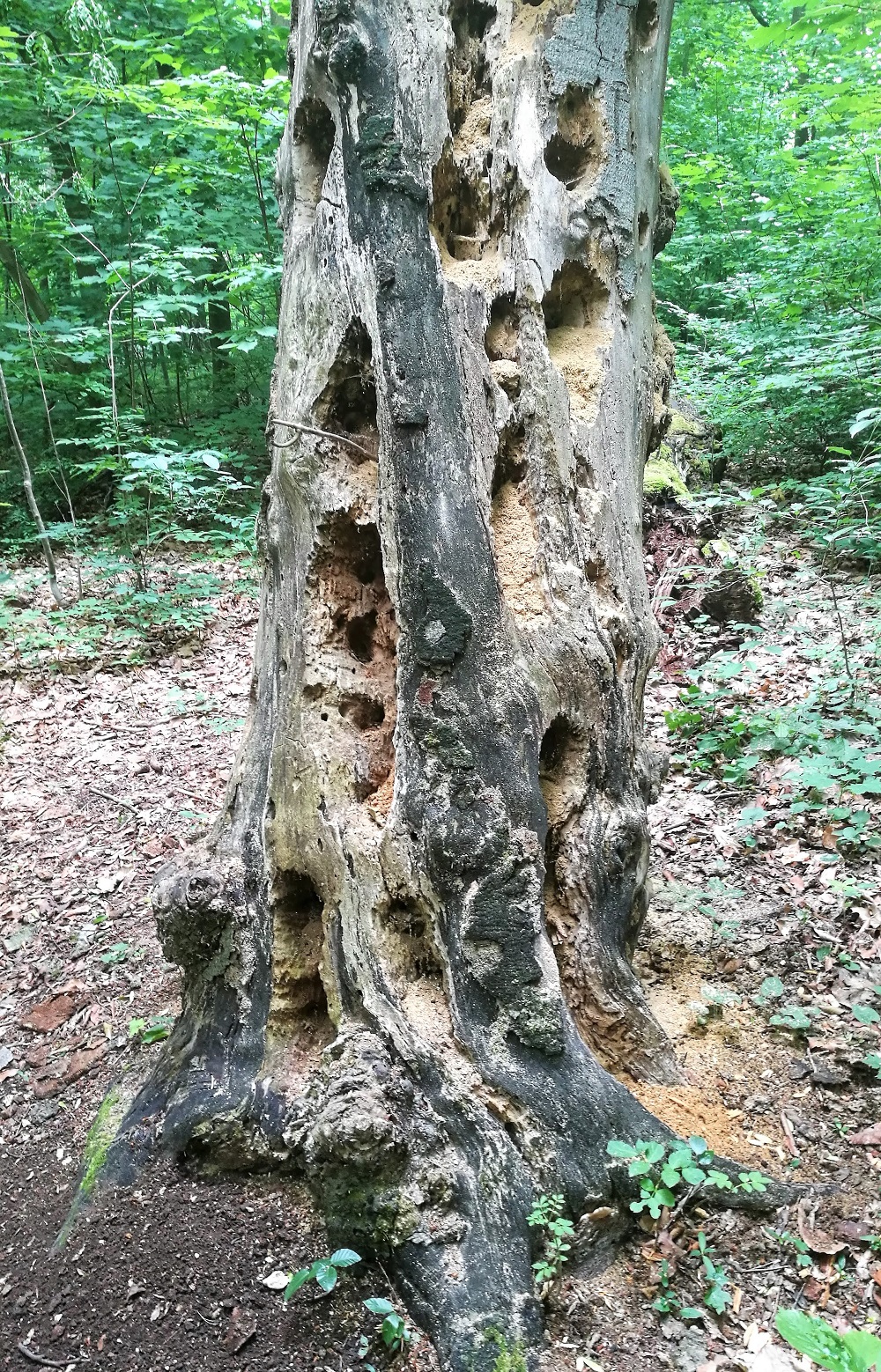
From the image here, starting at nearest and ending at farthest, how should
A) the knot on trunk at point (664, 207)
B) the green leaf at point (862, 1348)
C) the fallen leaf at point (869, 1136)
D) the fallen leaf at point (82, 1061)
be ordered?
1. the green leaf at point (862, 1348)
2. the fallen leaf at point (869, 1136)
3. the fallen leaf at point (82, 1061)
4. the knot on trunk at point (664, 207)

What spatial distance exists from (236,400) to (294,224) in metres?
8.44

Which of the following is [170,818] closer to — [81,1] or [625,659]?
[625,659]

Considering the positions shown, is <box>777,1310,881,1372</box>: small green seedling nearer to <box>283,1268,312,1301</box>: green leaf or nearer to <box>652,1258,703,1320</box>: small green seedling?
<box>652,1258,703,1320</box>: small green seedling

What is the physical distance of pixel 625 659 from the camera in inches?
98.3

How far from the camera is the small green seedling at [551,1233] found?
6.06 ft

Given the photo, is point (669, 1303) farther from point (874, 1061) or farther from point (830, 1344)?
point (874, 1061)

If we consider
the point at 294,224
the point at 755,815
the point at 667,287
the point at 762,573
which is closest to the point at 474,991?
the point at 755,815

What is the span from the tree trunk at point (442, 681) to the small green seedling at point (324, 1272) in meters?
0.09

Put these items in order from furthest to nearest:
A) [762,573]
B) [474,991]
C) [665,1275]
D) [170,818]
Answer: [762,573] < [170,818] < [474,991] < [665,1275]

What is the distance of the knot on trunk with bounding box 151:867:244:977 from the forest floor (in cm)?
59

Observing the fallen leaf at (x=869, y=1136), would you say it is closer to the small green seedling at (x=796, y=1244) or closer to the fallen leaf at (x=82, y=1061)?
the small green seedling at (x=796, y=1244)

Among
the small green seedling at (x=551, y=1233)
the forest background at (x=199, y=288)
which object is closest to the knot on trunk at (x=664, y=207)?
the forest background at (x=199, y=288)

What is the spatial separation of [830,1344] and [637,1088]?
883 millimetres

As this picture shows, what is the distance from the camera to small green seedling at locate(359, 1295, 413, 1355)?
1762 millimetres
